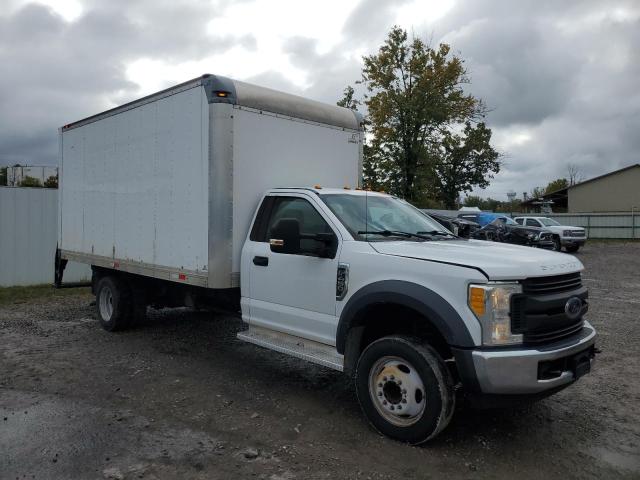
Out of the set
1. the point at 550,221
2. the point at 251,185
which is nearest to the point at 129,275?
the point at 251,185

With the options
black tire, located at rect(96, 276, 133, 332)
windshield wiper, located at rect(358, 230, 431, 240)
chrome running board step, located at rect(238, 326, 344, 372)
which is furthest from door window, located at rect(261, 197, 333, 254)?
black tire, located at rect(96, 276, 133, 332)

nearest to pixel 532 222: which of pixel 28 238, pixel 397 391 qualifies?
pixel 28 238

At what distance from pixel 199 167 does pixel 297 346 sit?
2152 millimetres

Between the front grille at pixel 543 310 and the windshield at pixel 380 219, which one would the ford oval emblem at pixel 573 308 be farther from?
the windshield at pixel 380 219

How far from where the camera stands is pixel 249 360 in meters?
6.36

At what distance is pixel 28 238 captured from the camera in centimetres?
1239

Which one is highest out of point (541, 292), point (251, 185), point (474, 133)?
point (474, 133)

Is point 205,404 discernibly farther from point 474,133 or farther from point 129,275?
point 474,133

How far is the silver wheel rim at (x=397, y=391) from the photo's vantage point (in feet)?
12.9

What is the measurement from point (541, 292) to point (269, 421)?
2.43 meters

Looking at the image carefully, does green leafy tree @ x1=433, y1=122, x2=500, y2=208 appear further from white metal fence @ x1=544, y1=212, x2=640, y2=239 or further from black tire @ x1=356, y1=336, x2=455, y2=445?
black tire @ x1=356, y1=336, x2=455, y2=445

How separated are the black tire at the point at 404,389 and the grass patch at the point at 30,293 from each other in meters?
8.76

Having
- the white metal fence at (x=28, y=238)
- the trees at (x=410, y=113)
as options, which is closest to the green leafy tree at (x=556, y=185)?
the trees at (x=410, y=113)

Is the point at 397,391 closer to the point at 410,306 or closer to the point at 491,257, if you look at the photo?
the point at 410,306
